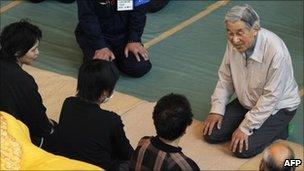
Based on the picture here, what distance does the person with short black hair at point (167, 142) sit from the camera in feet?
7.04

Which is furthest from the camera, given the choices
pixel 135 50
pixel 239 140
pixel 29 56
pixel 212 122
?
pixel 135 50

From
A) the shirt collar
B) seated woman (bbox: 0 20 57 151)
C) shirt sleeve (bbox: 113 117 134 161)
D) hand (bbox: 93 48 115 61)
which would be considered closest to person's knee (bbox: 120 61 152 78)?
hand (bbox: 93 48 115 61)

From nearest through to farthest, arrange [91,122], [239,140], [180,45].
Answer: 1. [91,122]
2. [239,140]
3. [180,45]

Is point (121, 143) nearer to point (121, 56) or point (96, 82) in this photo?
point (96, 82)

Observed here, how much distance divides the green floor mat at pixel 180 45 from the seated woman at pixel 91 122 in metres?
1.04

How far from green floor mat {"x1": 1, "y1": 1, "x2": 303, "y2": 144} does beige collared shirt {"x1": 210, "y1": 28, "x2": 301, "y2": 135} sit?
1.12 feet

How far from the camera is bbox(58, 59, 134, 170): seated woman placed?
2.39 metres

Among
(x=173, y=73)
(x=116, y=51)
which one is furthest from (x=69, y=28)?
(x=173, y=73)

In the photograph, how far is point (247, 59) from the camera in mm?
2879

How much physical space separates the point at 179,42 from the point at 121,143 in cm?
175

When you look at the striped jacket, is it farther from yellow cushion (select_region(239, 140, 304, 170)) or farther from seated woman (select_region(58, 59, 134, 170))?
yellow cushion (select_region(239, 140, 304, 170))

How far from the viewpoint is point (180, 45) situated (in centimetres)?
411

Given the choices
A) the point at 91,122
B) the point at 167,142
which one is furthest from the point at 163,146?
the point at 91,122

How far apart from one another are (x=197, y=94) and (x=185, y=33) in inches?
31.9
